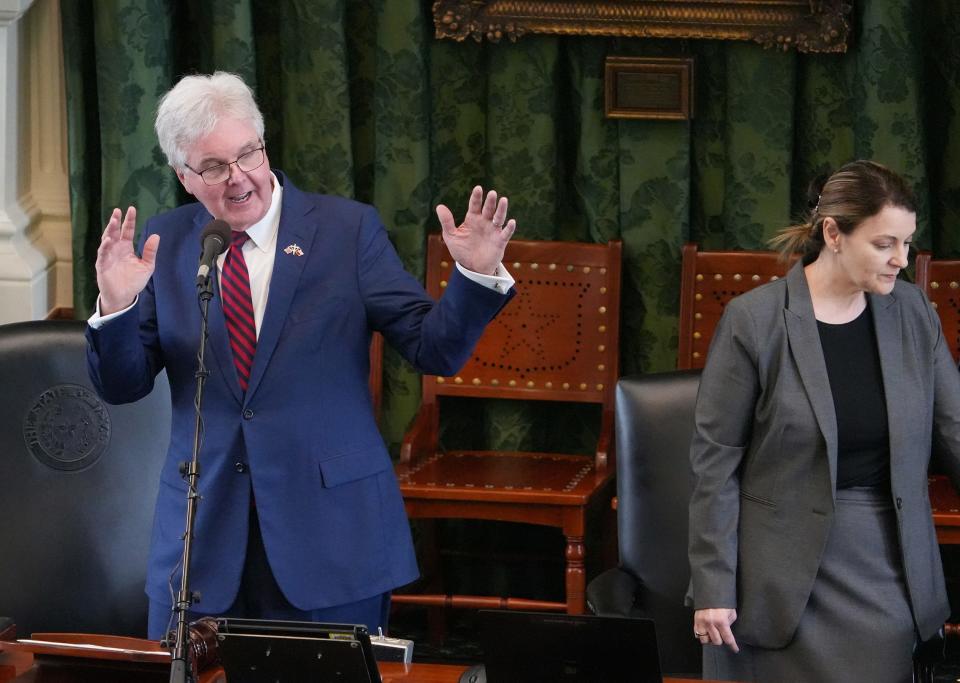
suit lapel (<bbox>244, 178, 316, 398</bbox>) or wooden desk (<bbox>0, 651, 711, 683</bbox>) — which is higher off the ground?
suit lapel (<bbox>244, 178, 316, 398</bbox>)

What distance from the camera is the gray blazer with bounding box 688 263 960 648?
2.63 meters

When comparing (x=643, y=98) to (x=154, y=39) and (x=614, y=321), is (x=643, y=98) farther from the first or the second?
(x=154, y=39)

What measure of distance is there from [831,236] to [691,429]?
0.59 meters

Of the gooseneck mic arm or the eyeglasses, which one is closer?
the gooseneck mic arm

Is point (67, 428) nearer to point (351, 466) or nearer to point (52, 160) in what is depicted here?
point (351, 466)

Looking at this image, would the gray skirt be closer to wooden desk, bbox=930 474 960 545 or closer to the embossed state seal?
wooden desk, bbox=930 474 960 545

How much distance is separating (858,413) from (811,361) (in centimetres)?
13

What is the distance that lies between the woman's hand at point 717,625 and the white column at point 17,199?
244 centimetres

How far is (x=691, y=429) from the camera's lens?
10.1 ft

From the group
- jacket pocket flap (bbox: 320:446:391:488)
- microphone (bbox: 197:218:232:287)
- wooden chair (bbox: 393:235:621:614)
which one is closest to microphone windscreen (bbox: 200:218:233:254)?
microphone (bbox: 197:218:232:287)

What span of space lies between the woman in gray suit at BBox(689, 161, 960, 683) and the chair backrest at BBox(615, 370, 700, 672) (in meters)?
0.33

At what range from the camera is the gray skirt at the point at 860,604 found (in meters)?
2.64

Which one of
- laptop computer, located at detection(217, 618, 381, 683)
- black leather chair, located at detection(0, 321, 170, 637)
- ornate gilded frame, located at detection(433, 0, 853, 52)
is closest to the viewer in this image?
laptop computer, located at detection(217, 618, 381, 683)

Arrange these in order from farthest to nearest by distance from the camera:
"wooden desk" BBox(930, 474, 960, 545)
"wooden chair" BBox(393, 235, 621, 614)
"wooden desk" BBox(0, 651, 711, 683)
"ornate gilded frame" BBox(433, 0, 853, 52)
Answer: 1. "wooden chair" BBox(393, 235, 621, 614)
2. "ornate gilded frame" BBox(433, 0, 853, 52)
3. "wooden desk" BBox(930, 474, 960, 545)
4. "wooden desk" BBox(0, 651, 711, 683)
